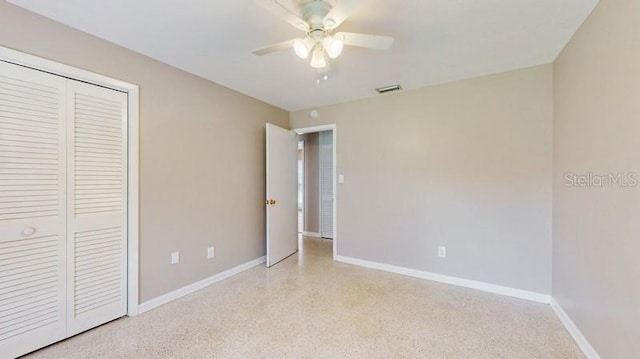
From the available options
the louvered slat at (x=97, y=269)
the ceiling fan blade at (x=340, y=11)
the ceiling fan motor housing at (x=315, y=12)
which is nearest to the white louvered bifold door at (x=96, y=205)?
the louvered slat at (x=97, y=269)

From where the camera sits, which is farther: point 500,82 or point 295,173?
point 295,173

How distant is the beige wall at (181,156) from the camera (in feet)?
6.20

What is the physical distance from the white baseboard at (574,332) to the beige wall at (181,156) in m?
3.15

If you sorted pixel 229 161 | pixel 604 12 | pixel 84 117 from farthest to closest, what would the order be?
pixel 229 161
pixel 84 117
pixel 604 12

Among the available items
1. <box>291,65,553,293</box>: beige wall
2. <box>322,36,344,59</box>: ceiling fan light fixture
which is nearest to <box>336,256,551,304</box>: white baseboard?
<box>291,65,553,293</box>: beige wall

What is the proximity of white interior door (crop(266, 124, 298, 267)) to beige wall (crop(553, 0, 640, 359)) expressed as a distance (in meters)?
2.95

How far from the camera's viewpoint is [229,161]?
10.2 feet

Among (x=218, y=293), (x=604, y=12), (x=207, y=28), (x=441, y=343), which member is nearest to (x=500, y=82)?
(x=604, y=12)

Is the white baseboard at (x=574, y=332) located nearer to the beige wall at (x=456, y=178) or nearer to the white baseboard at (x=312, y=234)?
the beige wall at (x=456, y=178)

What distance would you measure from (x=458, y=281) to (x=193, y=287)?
283 centimetres

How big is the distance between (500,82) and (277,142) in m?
2.63

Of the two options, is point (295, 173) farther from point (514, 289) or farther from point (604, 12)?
point (604, 12)

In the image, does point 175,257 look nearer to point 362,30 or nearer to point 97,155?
point 97,155

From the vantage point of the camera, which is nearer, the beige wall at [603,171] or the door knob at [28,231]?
the beige wall at [603,171]
